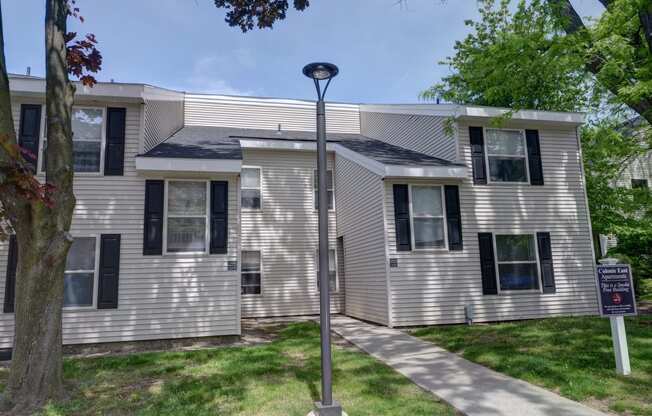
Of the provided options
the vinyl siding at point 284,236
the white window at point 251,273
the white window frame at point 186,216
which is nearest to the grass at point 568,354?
the vinyl siding at point 284,236

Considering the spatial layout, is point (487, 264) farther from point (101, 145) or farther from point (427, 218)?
point (101, 145)

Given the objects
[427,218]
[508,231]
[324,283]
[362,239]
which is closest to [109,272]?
[324,283]

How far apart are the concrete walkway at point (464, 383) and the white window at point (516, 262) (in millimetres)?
3502

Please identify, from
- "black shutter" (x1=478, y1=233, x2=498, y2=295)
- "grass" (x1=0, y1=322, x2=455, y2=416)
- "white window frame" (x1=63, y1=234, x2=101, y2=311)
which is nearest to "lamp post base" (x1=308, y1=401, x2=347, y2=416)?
"grass" (x1=0, y1=322, x2=455, y2=416)

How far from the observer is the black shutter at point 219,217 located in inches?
363

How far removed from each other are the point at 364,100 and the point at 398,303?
9624 mm

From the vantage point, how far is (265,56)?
1105 centimetres

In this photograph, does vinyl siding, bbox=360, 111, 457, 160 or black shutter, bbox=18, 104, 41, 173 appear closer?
black shutter, bbox=18, 104, 41, 173

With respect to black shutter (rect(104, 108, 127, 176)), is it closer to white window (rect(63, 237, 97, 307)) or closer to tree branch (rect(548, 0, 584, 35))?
white window (rect(63, 237, 97, 307))

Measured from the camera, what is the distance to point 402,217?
10445 millimetres

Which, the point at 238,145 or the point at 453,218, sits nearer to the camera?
the point at 453,218

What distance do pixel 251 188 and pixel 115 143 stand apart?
495 cm

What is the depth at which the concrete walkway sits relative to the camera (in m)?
4.63

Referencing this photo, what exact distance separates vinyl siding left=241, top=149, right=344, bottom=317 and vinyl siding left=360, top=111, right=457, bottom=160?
9.36 ft
